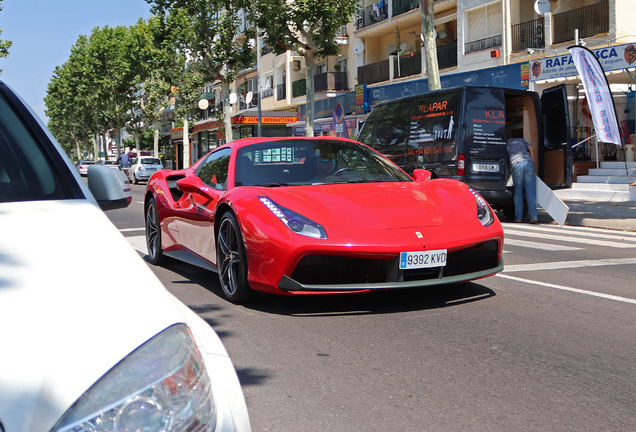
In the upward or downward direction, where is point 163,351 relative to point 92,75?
downward

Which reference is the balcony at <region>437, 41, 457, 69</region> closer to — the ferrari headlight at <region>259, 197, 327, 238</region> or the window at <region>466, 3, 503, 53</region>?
the window at <region>466, 3, 503, 53</region>

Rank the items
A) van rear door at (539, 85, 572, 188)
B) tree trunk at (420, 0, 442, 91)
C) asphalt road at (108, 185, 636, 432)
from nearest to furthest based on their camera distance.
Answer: asphalt road at (108, 185, 636, 432) < van rear door at (539, 85, 572, 188) < tree trunk at (420, 0, 442, 91)

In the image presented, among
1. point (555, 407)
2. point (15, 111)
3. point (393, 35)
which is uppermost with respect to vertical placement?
point (393, 35)

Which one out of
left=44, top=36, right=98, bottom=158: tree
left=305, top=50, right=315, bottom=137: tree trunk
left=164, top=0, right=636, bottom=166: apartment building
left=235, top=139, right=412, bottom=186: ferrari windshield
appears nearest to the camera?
left=235, top=139, right=412, bottom=186: ferrari windshield

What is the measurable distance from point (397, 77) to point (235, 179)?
2927cm

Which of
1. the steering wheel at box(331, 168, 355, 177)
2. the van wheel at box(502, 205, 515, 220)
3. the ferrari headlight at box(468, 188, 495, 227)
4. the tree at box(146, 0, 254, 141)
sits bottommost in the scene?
the van wheel at box(502, 205, 515, 220)

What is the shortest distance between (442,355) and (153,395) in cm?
276

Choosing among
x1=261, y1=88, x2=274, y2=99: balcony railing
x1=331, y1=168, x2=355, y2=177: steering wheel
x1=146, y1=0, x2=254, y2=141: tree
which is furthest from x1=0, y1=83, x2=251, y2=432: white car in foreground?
x1=261, y1=88, x2=274, y2=99: balcony railing

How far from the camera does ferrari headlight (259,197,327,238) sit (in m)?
4.71

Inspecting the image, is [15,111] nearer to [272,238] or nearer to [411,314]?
[272,238]

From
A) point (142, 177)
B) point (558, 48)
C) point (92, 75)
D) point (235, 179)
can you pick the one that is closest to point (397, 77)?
point (558, 48)

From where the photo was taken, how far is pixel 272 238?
4.79 m

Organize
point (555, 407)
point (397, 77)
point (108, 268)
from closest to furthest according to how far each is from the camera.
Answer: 1. point (108, 268)
2. point (555, 407)
3. point (397, 77)

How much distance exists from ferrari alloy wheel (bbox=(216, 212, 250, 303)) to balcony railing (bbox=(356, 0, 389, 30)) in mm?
31264
